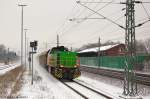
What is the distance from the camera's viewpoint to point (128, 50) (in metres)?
18.2

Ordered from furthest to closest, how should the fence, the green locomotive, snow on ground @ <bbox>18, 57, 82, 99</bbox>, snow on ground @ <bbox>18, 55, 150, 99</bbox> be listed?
the fence, the green locomotive, snow on ground @ <bbox>18, 55, 150, 99</bbox>, snow on ground @ <bbox>18, 57, 82, 99</bbox>

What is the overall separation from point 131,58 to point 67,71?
12145mm

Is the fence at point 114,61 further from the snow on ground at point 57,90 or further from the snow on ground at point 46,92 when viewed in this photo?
the snow on ground at point 46,92

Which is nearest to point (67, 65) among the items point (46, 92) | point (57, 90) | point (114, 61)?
point (57, 90)

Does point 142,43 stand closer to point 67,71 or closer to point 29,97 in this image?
point 67,71

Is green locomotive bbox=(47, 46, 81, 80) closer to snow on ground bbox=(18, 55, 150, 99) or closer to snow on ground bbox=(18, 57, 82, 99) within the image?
snow on ground bbox=(18, 55, 150, 99)

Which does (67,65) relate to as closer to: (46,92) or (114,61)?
(46,92)

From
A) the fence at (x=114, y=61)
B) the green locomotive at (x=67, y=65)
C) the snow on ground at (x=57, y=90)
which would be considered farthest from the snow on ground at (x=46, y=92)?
the fence at (x=114, y=61)

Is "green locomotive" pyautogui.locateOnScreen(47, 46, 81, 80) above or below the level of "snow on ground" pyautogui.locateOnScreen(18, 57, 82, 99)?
above

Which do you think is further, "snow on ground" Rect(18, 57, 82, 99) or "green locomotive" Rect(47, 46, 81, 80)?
"green locomotive" Rect(47, 46, 81, 80)

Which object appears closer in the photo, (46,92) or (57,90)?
(46,92)

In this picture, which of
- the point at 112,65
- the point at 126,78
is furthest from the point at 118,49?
the point at 126,78

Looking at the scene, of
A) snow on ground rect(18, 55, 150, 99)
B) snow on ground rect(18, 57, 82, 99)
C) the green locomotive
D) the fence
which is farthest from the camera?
the fence

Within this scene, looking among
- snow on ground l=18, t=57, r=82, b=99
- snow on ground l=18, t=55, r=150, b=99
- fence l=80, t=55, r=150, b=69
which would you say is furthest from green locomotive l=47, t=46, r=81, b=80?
fence l=80, t=55, r=150, b=69
